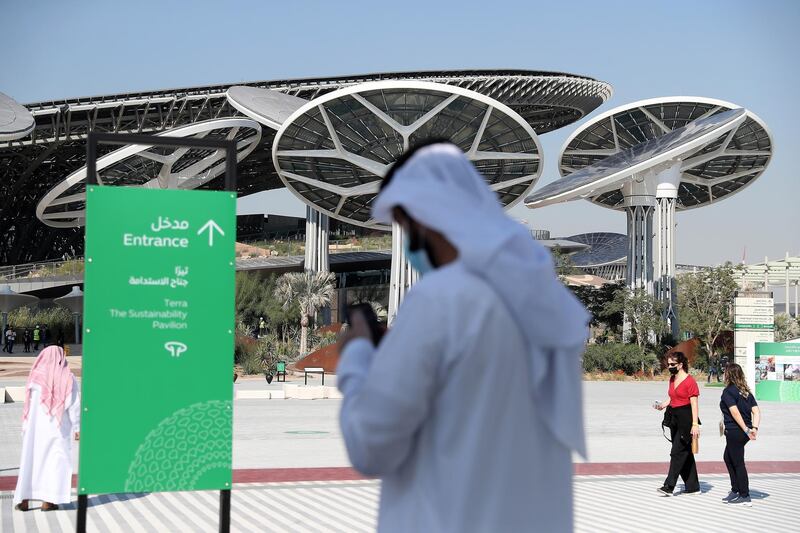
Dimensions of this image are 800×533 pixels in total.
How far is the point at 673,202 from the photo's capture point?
5453cm

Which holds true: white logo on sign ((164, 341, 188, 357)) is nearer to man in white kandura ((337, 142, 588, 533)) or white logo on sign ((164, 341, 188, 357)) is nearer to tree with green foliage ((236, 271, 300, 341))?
man in white kandura ((337, 142, 588, 533))

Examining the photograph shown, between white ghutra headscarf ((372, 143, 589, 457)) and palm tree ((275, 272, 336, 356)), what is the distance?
184ft

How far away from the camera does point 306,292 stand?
60562 mm

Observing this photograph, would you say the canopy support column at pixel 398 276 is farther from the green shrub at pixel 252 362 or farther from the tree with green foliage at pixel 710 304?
the tree with green foliage at pixel 710 304

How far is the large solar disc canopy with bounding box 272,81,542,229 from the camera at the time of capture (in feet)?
141

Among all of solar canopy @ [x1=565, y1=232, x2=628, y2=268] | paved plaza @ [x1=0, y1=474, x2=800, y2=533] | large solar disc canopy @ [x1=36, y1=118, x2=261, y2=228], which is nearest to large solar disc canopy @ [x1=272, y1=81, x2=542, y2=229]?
large solar disc canopy @ [x1=36, y1=118, x2=261, y2=228]

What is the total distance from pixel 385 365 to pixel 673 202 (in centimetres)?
5402

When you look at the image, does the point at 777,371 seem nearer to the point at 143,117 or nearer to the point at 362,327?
the point at 362,327

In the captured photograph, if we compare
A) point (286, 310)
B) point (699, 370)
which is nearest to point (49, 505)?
point (699, 370)

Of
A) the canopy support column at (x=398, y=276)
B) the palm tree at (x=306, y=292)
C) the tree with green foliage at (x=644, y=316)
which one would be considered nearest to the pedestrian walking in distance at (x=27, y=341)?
the palm tree at (x=306, y=292)

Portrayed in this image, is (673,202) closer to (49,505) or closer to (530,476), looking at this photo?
(49,505)

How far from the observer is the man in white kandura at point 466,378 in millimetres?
2484

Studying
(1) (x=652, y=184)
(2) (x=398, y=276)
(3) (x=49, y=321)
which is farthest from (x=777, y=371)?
(3) (x=49, y=321)

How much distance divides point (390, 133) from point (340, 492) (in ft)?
113
